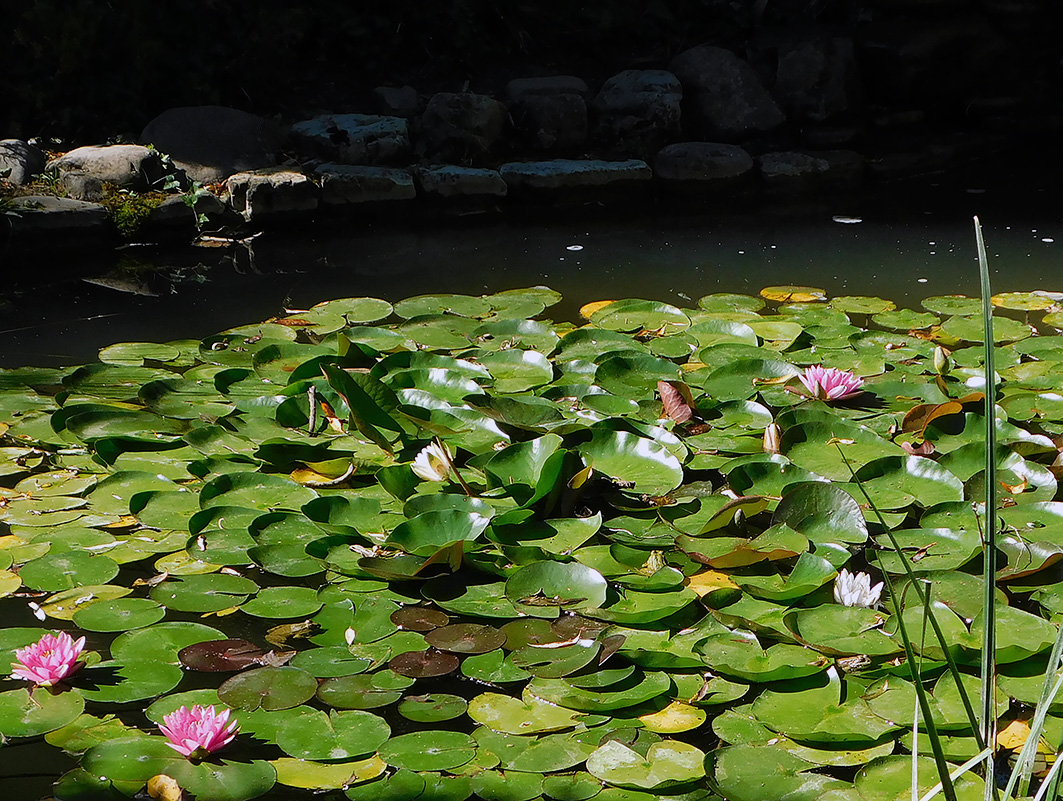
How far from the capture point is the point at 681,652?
1.42 meters

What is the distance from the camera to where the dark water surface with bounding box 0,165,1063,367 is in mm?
3104

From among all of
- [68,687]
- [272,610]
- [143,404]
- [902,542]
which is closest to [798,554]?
[902,542]

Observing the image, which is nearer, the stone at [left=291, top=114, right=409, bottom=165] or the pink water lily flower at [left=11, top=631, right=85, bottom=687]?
the pink water lily flower at [left=11, top=631, right=85, bottom=687]

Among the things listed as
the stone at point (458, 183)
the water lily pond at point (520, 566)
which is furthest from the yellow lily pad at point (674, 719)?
the stone at point (458, 183)

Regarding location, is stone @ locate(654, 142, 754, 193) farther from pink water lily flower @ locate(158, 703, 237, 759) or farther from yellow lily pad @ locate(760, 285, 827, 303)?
pink water lily flower @ locate(158, 703, 237, 759)

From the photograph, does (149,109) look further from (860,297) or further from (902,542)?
(902,542)

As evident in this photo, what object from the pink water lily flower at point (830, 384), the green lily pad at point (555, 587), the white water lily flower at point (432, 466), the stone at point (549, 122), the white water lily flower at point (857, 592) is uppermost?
the stone at point (549, 122)

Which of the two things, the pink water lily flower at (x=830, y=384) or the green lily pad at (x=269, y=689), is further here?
the pink water lily flower at (x=830, y=384)

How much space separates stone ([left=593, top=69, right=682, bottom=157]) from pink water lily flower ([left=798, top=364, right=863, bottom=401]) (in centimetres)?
309

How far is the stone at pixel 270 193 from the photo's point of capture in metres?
4.11

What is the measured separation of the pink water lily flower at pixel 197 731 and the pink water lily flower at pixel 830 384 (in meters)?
1.36

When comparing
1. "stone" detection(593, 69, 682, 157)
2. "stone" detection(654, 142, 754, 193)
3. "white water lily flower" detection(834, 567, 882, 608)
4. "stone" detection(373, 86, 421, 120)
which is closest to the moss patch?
"stone" detection(373, 86, 421, 120)

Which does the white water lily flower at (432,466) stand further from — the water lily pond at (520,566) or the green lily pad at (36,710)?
the green lily pad at (36,710)

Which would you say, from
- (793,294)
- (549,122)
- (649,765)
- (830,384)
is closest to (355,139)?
(549,122)
